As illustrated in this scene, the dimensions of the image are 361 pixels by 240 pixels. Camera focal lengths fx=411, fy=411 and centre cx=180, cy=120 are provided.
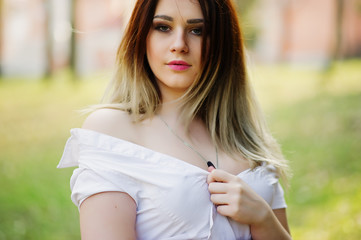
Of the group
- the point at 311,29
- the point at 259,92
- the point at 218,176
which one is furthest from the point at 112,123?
the point at 311,29

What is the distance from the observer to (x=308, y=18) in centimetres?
570

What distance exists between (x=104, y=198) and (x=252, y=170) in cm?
63

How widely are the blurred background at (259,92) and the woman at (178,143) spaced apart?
2.23 m

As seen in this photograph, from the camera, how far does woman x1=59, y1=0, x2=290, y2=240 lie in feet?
4.76

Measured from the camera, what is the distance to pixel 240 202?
151cm

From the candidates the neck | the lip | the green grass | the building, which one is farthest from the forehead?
the building

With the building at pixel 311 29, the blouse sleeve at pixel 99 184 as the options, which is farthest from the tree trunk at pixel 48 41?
the blouse sleeve at pixel 99 184

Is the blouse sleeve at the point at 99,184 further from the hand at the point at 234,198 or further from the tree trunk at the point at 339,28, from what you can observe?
the tree trunk at the point at 339,28

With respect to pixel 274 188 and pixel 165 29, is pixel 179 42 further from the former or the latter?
pixel 274 188

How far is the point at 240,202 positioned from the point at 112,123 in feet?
1.85

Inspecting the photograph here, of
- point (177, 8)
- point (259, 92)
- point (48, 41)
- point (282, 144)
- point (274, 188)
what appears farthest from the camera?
point (259, 92)

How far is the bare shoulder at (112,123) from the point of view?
5.08 ft

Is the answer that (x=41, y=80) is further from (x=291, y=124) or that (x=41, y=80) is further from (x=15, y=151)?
(x=291, y=124)

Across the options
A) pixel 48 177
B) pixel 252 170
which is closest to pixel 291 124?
pixel 48 177
